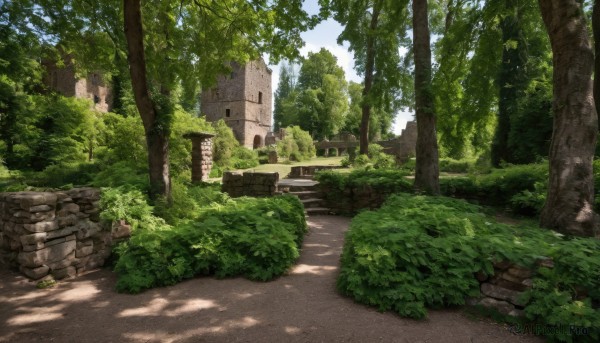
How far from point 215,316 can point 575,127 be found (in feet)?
18.9

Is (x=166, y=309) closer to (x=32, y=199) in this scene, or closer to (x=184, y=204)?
(x=32, y=199)

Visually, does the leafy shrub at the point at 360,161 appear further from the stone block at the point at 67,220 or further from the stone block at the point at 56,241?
the stone block at the point at 56,241

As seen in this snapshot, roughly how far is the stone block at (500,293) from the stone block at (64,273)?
6.22 meters

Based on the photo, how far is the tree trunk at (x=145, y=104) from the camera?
6.11m

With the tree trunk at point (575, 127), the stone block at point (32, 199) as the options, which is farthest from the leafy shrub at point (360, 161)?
the stone block at point (32, 199)

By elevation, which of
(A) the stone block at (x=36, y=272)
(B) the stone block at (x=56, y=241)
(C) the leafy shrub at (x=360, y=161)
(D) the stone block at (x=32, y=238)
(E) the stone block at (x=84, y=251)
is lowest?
(A) the stone block at (x=36, y=272)

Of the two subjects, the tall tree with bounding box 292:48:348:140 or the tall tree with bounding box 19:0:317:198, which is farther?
the tall tree with bounding box 292:48:348:140

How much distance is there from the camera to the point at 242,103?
34656 millimetres

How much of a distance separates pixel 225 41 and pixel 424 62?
18.0ft

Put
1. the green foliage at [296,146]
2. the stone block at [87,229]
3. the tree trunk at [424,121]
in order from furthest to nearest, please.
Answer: the green foliage at [296,146]
the tree trunk at [424,121]
the stone block at [87,229]

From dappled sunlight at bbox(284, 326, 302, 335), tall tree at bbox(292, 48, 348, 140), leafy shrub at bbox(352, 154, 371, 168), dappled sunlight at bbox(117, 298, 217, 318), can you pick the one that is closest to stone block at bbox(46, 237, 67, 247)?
dappled sunlight at bbox(117, 298, 217, 318)

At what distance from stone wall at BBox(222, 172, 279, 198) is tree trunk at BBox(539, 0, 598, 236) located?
7616mm

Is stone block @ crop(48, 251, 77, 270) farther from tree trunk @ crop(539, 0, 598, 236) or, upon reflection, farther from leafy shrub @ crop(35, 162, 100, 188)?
tree trunk @ crop(539, 0, 598, 236)

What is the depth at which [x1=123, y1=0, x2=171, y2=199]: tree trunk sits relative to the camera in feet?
20.0
